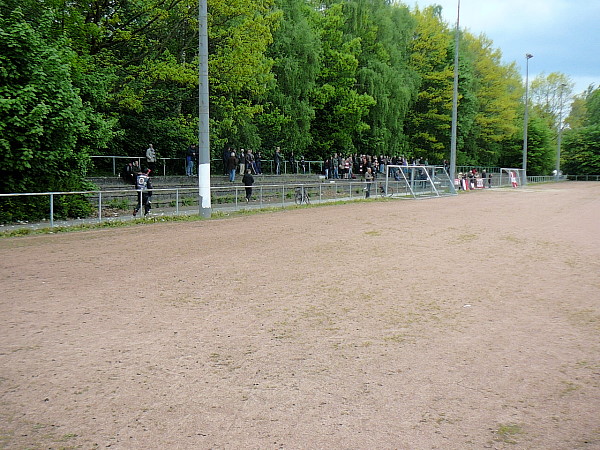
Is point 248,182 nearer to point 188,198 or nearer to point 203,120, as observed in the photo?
point 188,198

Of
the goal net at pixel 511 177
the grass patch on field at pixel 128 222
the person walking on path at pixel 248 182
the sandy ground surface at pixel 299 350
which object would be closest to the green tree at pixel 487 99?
the goal net at pixel 511 177

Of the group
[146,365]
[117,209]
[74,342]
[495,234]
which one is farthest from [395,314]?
[117,209]

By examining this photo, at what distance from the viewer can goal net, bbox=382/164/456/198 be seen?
37.1m

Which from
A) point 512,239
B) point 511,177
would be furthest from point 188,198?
point 511,177

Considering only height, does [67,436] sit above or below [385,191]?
below

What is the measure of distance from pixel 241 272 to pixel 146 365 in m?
4.65

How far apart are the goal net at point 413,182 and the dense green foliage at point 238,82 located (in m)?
6.74

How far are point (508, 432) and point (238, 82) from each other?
25.1m

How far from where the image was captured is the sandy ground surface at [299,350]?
13.3 feet

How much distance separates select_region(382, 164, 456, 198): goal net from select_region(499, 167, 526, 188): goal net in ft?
75.8

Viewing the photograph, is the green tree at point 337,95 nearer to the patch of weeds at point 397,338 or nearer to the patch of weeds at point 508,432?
the patch of weeds at point 397,338

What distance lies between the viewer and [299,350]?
19.0ft

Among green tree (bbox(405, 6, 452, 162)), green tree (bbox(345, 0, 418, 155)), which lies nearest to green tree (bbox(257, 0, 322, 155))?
green tree (bbox(345, 0, 418, 155))

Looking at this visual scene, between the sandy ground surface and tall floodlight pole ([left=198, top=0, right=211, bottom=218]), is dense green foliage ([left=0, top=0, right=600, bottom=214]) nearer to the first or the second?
tall floodlight pole ([left=198, top=0, right=211, bottom=218])
